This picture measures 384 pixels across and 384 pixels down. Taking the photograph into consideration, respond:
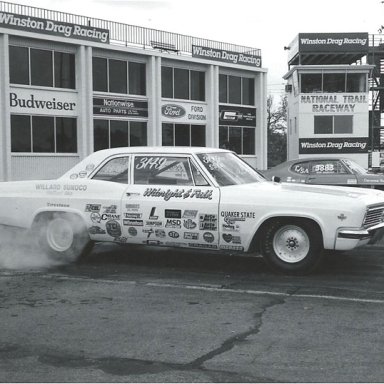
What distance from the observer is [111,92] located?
3300cm

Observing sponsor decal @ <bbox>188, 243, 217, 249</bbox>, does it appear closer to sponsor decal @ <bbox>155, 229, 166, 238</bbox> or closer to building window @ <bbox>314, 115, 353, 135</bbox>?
sponsor decal @ <bbox>155, 229, 166, 238</bbox>

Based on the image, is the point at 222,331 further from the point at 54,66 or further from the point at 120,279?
the point at 54,66

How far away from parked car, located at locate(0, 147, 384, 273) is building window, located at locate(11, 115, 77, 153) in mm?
21231

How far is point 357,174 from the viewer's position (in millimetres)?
14086

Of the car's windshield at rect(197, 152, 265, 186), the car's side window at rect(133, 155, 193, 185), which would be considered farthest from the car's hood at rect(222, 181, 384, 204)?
the car's side window at rect(133, 155, 193, 185)

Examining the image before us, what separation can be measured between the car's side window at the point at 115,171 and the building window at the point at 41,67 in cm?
2240

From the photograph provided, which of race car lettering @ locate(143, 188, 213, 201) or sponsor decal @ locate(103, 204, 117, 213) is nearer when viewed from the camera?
race car lettering @ locate(143, 188, 213, 201)

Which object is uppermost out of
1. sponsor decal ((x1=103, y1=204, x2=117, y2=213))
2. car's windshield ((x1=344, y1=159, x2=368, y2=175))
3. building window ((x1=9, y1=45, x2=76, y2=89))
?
building window ((x1=9, y1=45, x2=76, y2=89))

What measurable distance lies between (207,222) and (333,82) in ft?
135

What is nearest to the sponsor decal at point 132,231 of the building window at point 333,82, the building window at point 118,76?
the building window at point 118,76

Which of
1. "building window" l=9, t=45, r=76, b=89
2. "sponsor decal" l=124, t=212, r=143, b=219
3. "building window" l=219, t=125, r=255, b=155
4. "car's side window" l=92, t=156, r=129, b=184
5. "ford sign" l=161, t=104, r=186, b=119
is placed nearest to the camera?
"sponsor decal" l=124, t=212, r=143, b=219

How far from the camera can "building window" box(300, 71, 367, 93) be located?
46062 mm

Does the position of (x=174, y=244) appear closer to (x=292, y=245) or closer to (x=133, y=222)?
(x=133, y=222)

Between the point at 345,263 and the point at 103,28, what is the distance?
2726 cm
